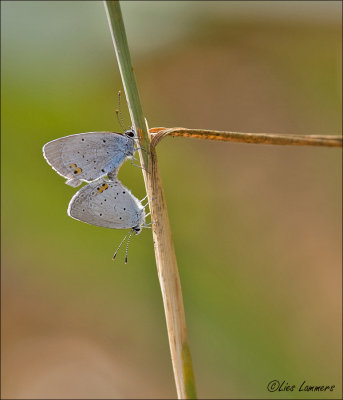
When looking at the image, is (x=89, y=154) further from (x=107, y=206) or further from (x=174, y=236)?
(x=174, y=236)

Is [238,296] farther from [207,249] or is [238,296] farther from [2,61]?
[2,61]

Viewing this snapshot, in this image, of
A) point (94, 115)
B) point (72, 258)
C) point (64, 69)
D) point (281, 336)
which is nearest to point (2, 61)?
point (64, 69)

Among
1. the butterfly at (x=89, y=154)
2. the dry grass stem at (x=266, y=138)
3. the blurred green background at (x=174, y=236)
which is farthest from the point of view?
the blurred green background at (x=174, y=236)

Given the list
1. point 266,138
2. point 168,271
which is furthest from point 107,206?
point 266,138

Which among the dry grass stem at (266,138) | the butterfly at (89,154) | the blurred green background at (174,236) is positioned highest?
the dry grass stem at (266,138)

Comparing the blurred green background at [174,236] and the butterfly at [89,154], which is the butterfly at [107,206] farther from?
the blurred green background at [174,236]

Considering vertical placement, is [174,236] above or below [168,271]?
below

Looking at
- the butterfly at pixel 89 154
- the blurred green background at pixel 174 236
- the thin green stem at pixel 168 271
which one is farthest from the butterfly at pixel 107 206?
the blurred green background at pixel 174 236

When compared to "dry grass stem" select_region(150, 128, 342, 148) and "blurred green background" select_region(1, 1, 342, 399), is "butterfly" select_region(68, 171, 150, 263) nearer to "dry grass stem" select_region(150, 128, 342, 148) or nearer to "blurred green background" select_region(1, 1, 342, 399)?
"dry grass stem" select_region(150, 128, 342, 148)

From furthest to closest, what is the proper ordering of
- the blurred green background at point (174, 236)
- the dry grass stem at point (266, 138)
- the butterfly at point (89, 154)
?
the blurred green background at point (174, 236) → the butterfly at point (89, 154) → the dry grass stem at point (266, 138)
